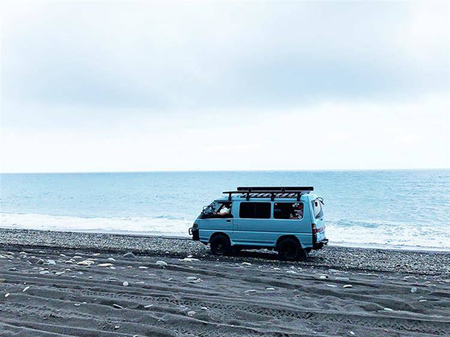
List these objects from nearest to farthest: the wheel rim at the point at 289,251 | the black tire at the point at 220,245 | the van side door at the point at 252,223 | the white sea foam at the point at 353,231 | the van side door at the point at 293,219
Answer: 1. the van side door at the point at 293,219
2. the wheel rim at the point at 289,251
3. the van side door at the point at 252,223
4. the black tire at the point at 220,245
5. the white sea foam at the point at 353,231

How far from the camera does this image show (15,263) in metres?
11.0

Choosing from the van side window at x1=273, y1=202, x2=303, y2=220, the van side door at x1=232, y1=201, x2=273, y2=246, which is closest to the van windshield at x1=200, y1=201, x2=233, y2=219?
the van side door at x1=232, y1=201, x2=273, y2=246

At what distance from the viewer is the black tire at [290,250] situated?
13.9 m

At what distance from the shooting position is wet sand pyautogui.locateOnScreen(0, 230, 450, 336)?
580 centimetres

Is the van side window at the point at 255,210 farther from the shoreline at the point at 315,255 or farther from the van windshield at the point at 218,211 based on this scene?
the shoreline at the point at 315,255

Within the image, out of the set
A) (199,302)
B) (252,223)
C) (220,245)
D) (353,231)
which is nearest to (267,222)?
(252,223)

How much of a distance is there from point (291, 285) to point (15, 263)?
739 centimetres

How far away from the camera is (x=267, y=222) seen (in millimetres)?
14141

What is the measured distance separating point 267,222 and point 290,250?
123cm

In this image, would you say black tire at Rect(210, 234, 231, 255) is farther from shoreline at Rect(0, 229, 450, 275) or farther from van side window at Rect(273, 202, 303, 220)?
van side window at Rect(273, 202, 303, 220)

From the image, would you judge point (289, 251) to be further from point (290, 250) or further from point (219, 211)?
point (219, 211)

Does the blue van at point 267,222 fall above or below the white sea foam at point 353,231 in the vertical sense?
above

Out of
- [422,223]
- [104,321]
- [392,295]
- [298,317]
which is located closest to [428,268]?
[392,295]

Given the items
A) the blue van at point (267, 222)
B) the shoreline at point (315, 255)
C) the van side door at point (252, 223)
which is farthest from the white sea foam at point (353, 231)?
the van side door at point (252, 223)
